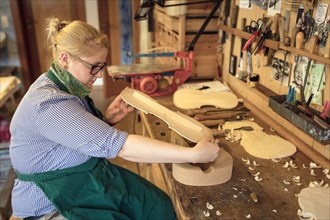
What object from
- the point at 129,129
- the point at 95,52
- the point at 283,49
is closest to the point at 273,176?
the point at 283,49

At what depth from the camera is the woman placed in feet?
3.25

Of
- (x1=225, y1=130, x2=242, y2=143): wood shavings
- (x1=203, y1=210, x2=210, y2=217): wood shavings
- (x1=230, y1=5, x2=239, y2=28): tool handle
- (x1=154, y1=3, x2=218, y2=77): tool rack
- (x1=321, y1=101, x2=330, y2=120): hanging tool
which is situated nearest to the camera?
(x1=203, y1=210, x2=210, y2=217): wood shavings

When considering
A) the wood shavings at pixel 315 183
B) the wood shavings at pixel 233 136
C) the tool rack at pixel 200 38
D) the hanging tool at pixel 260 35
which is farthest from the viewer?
the tool rack at pixel 200 38

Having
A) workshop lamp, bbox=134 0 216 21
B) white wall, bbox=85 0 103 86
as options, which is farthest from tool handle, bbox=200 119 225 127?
white wall, bbox=85 0 103 86

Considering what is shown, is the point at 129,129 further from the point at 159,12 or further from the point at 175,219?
the point at 175,219

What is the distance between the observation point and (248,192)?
3.45ft

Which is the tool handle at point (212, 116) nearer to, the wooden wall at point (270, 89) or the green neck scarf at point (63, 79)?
the wooden wall at point (270, 89)

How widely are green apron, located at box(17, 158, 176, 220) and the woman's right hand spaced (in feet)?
1.17

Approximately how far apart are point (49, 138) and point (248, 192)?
667 mm

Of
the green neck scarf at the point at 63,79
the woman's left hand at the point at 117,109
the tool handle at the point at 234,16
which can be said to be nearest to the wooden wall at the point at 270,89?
the tool handle at the point at 234,16

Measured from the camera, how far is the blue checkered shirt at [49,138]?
978 mm

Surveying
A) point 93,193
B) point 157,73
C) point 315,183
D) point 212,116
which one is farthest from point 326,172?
point 157,73

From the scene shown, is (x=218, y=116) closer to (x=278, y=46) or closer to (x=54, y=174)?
(x=278, y=46)

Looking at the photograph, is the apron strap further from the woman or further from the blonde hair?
the blonde hair
